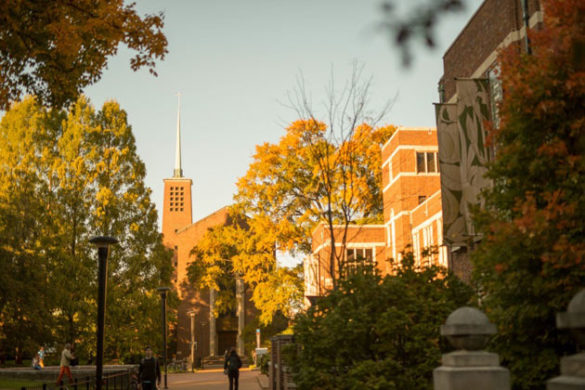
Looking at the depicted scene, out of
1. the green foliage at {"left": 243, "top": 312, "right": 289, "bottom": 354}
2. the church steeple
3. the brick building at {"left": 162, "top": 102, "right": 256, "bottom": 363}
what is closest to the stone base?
the green foliage at {"left": 243, "top": 312, "right": 289, "bottom": 354}

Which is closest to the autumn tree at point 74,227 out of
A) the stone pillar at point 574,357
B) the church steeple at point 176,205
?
the stone pillar at point 574,357

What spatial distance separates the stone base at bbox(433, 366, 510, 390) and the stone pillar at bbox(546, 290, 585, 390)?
1.71 meters

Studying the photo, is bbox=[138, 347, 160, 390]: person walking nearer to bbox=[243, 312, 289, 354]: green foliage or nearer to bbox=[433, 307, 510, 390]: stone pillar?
bbox=[433, 307, 510, 390]: stone pillar

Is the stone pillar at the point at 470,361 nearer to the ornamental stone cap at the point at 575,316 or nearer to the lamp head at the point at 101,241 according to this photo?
the ornamental stone cap at the point at 575,316

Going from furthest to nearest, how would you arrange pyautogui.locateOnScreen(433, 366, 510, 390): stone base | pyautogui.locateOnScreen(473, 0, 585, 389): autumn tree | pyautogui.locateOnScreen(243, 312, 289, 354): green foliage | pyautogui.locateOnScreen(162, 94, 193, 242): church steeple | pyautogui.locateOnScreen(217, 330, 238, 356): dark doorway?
pyautogui.locateOnScreen(162, 94, 193, 242): church steeple → pyautogui.locateOnScreen(217, 330, 238, 356): dark doorway → pyautogui.locateOnScreen(243, 312, 289, 354): green foliage → pyautogui.locateOnScreen(473, 0, 585, 389): autumn tree → pyautogui.locateOnScreen(433, 366, 510, 390): stone base

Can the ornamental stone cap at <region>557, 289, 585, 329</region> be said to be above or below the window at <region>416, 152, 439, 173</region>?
below

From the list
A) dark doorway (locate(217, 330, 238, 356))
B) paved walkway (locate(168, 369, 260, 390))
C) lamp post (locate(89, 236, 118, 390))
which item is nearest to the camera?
lamp post (locate(89, 236, 118, 390))

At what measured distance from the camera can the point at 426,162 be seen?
122 feet

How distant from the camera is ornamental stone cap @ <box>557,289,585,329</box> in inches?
186

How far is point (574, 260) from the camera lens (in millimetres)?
8344

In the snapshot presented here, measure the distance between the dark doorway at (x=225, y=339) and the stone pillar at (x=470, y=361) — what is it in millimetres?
61174

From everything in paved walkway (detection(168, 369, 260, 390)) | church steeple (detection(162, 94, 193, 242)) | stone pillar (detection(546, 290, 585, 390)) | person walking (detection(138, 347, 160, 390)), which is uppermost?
church steeple (detection(162, 94, 193, 242))

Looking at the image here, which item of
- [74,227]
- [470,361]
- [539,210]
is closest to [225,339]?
[74,227]

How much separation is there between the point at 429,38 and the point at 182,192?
76214 mm
